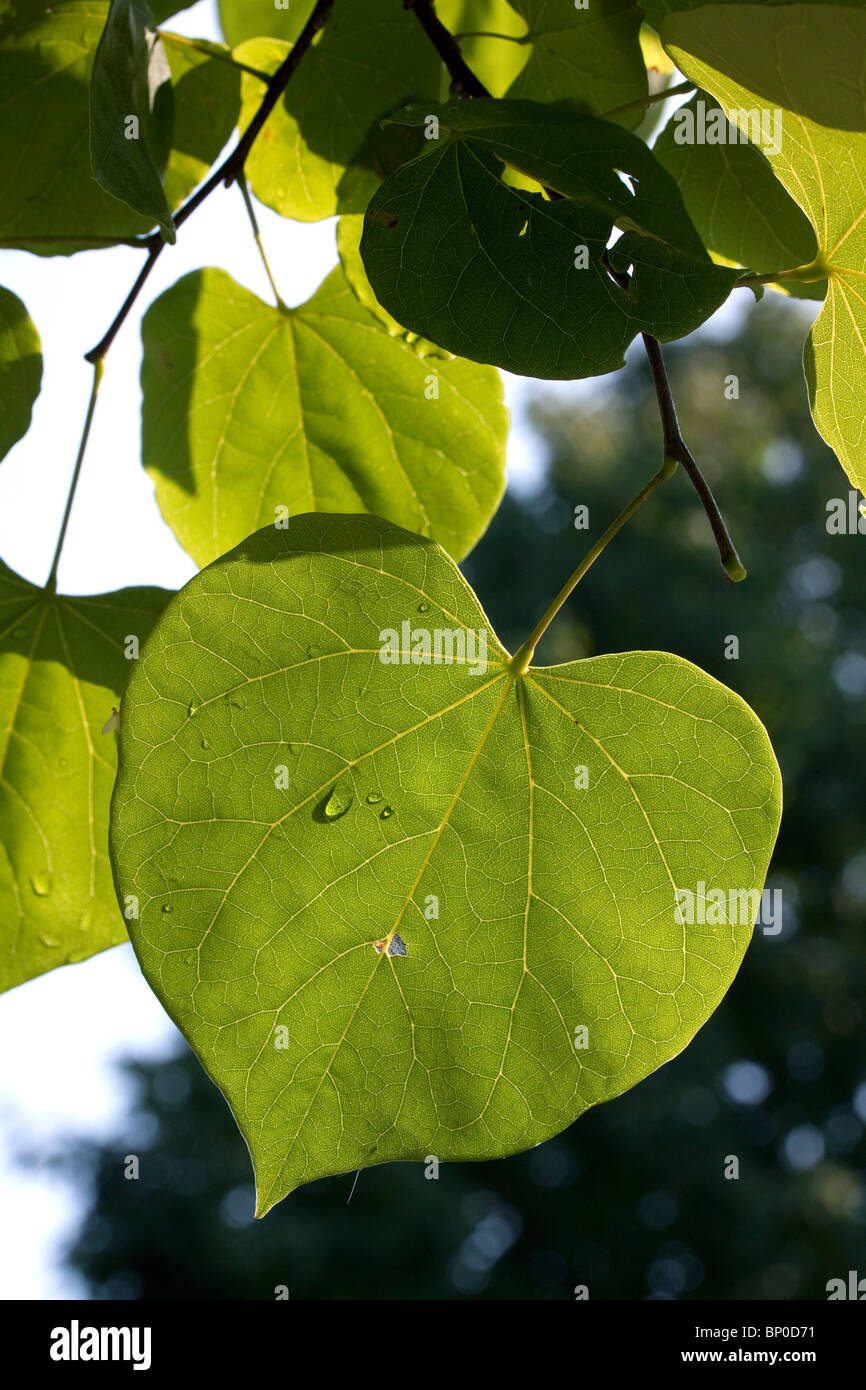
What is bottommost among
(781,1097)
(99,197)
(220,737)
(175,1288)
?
(175,1288)

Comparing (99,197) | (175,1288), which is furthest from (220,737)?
(175,1288)

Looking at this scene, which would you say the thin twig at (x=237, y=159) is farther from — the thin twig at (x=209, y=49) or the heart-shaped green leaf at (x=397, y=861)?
the heart-shaped green leaf at (x=397, y=861)

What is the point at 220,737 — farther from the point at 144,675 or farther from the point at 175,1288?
the point at 175,1288

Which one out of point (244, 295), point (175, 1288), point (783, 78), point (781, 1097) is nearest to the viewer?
point (783, 78)

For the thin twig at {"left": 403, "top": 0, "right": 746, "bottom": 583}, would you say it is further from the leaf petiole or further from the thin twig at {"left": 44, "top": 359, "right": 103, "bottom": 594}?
the thin twig at {"left": 44, "top": 359, "right": 103, "bottom": 594}

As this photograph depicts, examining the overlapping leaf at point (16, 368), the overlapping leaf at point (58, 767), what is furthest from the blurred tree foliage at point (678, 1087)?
the overlapping leaf at point (16, 368)

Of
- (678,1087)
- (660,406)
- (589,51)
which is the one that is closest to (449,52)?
(589,51)
